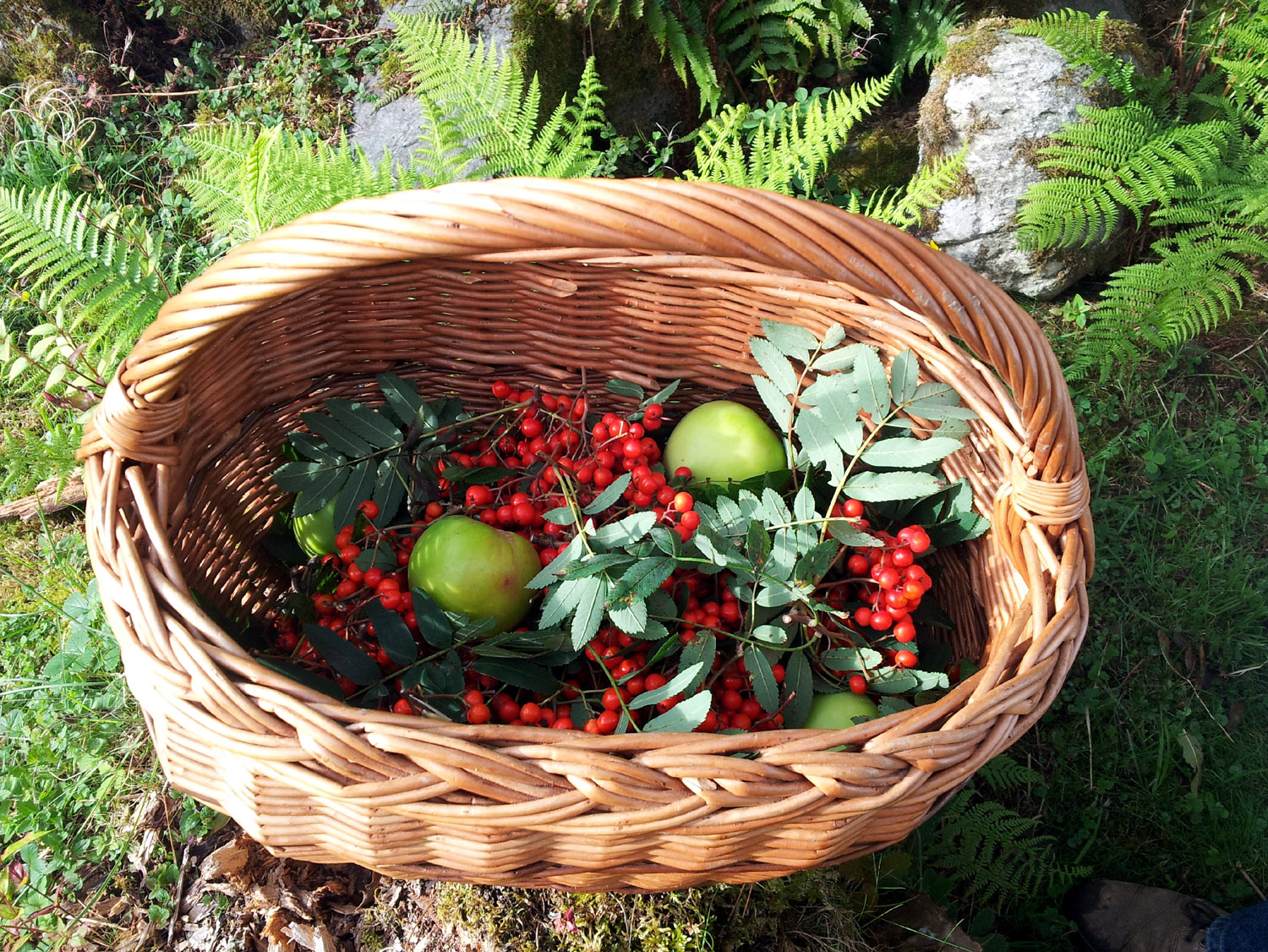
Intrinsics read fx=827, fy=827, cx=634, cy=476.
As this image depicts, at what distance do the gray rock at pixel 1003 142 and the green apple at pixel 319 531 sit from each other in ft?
5.84

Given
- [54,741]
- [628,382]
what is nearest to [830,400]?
[628,382]

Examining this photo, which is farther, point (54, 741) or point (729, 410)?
point (54, 741)

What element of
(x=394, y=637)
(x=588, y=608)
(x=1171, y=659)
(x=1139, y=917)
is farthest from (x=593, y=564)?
(x=1171, y=659)

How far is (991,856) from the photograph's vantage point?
153 cm

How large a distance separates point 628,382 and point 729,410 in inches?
7.6

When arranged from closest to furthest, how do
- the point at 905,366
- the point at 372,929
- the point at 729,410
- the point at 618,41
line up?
the point at 905,366, the point at 372,929, the point at 729,410, the point at 618,41

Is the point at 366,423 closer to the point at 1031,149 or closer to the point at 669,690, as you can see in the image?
A: the point at 669,690

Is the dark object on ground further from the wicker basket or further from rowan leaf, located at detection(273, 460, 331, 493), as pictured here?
rowan leaf, located at detection(273, 460, 331, 493)

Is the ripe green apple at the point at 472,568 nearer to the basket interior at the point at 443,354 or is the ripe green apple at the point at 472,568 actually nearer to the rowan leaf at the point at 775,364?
the basket interior at the point at 443,354

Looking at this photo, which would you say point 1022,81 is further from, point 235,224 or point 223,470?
point 223,470

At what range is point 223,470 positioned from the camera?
1333 mm

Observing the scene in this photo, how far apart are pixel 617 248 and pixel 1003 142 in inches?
70.7

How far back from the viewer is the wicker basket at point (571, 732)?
2.82ft

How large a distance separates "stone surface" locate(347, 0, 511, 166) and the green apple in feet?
4.57
